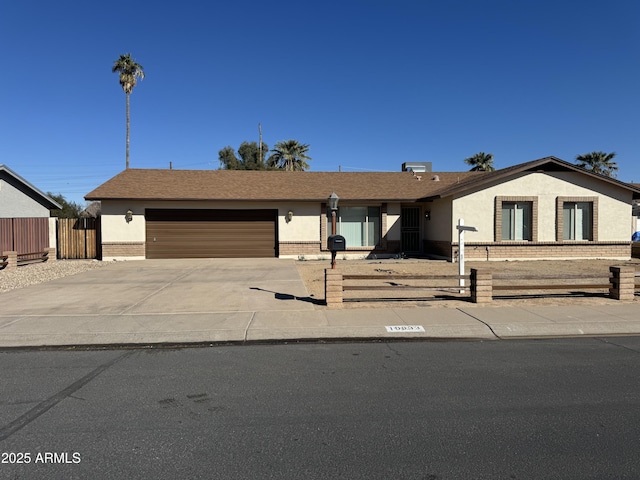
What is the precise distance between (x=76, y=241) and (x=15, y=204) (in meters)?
3.66

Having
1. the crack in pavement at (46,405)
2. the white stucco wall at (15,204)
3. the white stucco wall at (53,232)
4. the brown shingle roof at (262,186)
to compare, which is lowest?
the crack in pavement at (46,405)

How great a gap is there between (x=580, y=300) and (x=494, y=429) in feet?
23.5

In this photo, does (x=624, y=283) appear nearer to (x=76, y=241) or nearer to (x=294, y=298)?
(x=294, y=298)

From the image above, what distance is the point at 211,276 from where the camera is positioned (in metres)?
14.0

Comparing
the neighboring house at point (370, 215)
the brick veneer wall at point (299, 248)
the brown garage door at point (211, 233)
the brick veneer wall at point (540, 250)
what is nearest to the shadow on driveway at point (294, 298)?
the neighboring house at point (370, 215)

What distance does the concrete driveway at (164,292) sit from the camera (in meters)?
8.86

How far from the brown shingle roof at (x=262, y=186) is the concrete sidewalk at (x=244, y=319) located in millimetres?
9190

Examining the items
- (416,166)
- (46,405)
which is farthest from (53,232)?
(416,166)

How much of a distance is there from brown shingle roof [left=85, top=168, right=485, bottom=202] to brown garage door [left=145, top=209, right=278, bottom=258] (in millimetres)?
904

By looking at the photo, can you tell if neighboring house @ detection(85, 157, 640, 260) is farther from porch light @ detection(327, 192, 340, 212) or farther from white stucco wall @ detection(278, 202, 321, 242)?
porch light @ detection(327, 192, 340, 212)

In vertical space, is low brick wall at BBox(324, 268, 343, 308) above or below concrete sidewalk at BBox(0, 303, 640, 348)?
above

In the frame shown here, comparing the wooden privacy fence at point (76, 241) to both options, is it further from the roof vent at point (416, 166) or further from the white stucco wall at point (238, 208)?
the roof vent at point (416, 166)

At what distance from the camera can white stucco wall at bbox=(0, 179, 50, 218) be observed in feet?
65.5

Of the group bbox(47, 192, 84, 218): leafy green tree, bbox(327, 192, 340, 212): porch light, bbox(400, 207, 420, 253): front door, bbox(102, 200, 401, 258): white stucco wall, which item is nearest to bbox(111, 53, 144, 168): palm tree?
bbox(47, 192, 84, 218): leafy green tree
